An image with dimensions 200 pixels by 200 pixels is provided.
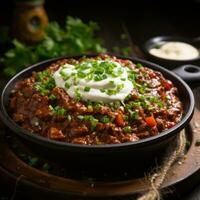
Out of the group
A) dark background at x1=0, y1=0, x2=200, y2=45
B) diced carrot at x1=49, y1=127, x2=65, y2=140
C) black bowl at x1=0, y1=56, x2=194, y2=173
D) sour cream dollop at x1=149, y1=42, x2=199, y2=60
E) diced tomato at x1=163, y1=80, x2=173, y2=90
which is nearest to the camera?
black bowl at x1=0, y1=56, x2=194, y2=173

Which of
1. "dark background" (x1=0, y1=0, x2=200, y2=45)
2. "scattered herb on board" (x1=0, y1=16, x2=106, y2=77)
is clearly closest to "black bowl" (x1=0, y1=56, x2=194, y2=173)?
"scattered herb on board" (x1=0, y1=16, x2=106, y2=77)

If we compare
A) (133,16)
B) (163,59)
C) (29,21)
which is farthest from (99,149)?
(133,16)

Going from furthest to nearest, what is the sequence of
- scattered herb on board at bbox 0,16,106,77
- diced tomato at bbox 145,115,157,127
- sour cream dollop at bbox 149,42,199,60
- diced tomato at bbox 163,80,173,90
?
1. sour cream dollop at bbox 149,42,199,60
2. scattered herb on board at bbox 0,16,106,77
3. diced tomato at bbox 163,80,173,90
4. diced tomato at bbox 145,115,157,127

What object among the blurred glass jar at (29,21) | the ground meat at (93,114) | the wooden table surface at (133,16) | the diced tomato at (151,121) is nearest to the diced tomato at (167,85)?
the ground meat at (93,114)

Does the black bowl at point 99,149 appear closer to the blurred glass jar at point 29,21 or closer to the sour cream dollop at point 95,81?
the sour cream dollop at point 95,81

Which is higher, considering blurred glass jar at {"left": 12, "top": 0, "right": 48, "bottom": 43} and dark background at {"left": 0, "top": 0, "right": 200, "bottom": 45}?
blurred glass jar at {"left": 12, "top": 0, "right": 48, "bottom": 43}

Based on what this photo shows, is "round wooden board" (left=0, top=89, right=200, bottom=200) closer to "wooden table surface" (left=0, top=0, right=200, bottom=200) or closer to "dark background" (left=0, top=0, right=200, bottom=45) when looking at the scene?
"wooden table surface" (left=0, top=0, right=200, bottom=200)
